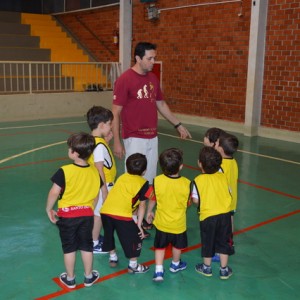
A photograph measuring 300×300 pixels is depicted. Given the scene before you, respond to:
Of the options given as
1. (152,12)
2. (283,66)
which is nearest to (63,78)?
(152,12)

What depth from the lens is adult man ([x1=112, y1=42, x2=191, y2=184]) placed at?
4023 millimetres

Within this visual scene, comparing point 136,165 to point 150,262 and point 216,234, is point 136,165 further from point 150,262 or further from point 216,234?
point 150,262

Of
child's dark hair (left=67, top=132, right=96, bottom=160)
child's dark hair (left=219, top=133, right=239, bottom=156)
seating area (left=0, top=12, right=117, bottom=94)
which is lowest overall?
child's dark hair (left=219, top=133, right=239, bottom=156)

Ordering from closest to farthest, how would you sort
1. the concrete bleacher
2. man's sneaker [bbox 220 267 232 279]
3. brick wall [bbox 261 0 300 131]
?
1. man's sneaker [bbox 220 267 232 279]
2. brick wall [bbox 261 0 300 131]
3. the concrete bleacher

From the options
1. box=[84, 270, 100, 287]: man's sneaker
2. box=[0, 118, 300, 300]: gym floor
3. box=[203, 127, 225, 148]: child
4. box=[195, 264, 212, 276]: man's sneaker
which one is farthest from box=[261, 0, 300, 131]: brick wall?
box=[84, 270, 100, 287]: man's sneaker

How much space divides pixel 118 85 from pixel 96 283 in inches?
73.7

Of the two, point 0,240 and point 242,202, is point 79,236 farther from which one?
point 242,202

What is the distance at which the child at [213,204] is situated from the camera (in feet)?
10.5

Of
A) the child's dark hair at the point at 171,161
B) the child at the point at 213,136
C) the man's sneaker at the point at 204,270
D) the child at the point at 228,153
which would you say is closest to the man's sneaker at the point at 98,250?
the man's sneaker at the point at 204,270

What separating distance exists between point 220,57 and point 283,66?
6.04 ft

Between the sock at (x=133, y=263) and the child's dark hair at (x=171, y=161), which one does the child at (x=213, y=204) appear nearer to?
the child's dark hair at (x=171, y=161)

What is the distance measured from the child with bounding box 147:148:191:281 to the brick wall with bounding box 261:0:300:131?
6842 millimetres

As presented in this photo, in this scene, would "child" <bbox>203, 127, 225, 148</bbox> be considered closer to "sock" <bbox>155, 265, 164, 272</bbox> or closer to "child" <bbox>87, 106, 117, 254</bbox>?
"child" <bbox>87, 106, 117, 254</bbox>

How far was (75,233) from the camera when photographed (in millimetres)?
3023
